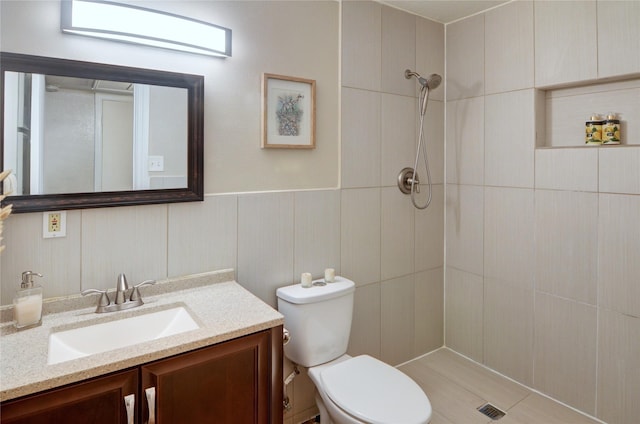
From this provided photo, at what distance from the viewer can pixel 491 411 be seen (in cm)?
216

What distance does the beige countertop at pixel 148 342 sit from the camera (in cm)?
103

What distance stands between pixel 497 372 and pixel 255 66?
7.83 feet

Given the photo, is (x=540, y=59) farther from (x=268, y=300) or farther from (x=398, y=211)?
(x=268, y=300)

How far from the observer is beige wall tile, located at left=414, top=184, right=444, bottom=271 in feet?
8.68

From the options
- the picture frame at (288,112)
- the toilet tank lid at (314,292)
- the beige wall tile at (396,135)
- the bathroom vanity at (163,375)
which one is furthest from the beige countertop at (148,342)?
the beige wall tile at (396,135)

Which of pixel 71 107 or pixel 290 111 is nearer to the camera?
pixel 71 107

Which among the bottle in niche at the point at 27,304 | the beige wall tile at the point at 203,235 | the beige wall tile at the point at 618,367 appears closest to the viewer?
the bottle in niche at the point at 27,304

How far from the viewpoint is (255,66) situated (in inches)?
73.7

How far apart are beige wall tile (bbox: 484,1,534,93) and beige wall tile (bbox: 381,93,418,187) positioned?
1.72 feet

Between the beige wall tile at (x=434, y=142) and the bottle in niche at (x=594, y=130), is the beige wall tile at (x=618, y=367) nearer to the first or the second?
the bottle in niche at (x=594, y=130)

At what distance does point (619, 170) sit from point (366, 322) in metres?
1.57

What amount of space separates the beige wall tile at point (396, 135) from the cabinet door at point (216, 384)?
56.3 inches

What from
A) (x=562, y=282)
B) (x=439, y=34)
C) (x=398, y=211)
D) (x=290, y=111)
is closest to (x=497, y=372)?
(x=562, y=282)

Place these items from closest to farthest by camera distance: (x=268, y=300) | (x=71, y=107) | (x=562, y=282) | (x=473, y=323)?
(x=71, y=107) → (x=268, y=300) → (x=562, y=282) → (x=473, y=323)
